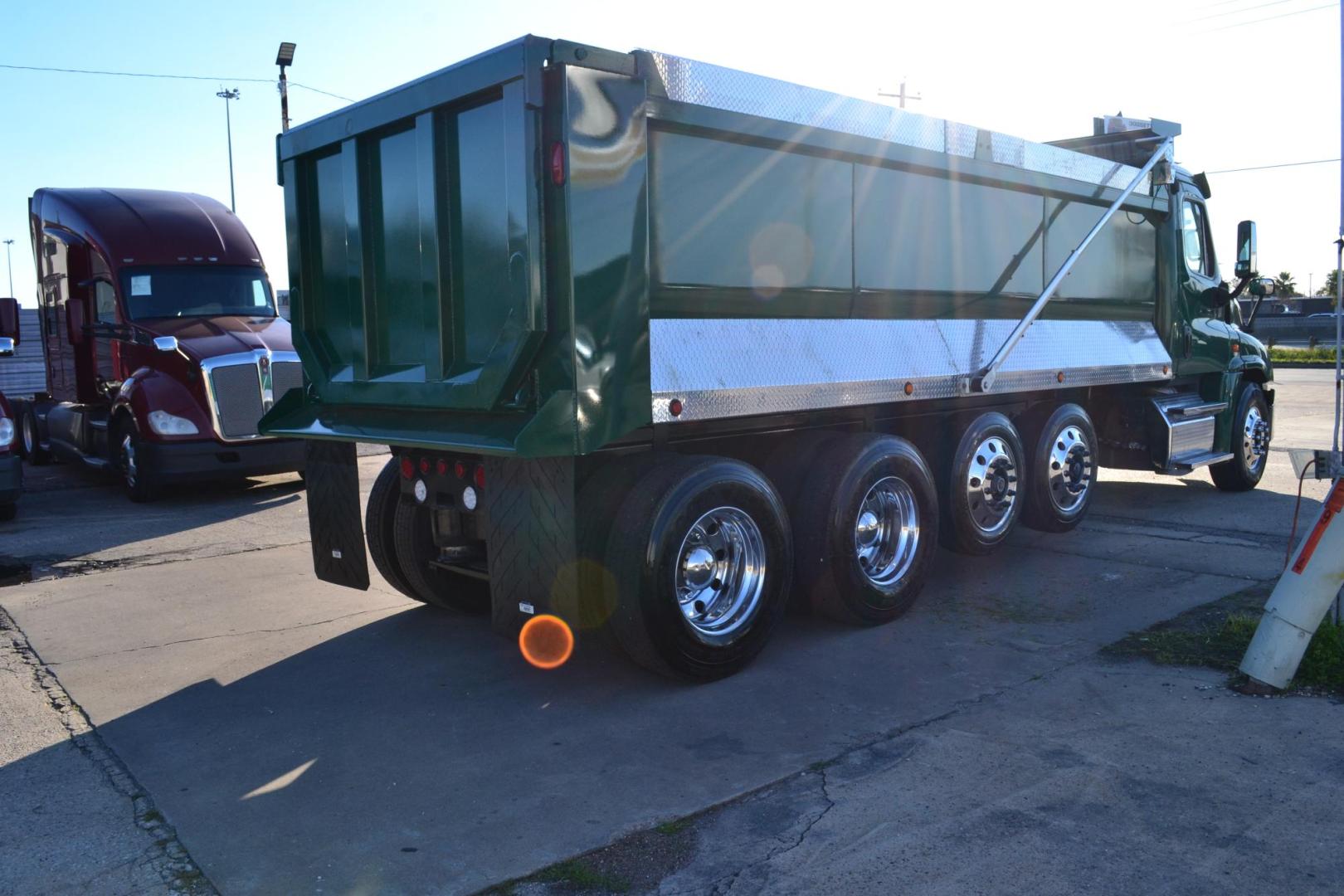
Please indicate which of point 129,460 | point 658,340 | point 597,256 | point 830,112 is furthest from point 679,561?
point 129,460

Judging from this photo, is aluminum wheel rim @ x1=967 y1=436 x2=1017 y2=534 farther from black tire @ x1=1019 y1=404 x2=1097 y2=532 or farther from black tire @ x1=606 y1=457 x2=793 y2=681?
black tire @ x1=606 y1=457 x2=793 y2=681

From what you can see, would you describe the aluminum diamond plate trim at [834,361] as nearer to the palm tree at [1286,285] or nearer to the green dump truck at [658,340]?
the green dump truck at [658,340]

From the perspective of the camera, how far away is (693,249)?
5.19 metres

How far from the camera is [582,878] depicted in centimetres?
336

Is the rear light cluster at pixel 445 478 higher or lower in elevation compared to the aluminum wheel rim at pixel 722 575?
higher

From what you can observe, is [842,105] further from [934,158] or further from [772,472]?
[772,472]

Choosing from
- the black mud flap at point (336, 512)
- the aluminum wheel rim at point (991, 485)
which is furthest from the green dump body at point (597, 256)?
the aluminum wheel rim at point (991, 485)

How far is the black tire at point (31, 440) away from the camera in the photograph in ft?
49.6

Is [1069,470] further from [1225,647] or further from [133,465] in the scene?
[133,465]

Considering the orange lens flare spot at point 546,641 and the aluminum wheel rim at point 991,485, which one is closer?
the orange lens flare spot at point 546,641

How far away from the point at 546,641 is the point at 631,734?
100 centimetres

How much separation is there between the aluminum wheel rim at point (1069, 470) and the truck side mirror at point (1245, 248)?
304cm

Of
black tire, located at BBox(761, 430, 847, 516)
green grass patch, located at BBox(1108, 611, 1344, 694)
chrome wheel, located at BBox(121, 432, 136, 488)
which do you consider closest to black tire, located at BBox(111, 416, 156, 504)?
chrome wheel, located at BBox(121, 432, 136, 488)

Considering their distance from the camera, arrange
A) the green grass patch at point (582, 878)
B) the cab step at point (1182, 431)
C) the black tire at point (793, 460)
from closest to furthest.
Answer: the green grass patch at point (582, 878) < the black tire at point (793, 460) < the cab step at point (1182, 431)
